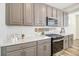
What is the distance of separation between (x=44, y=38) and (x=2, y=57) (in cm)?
81

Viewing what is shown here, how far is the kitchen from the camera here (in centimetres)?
178

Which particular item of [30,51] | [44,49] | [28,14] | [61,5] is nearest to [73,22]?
[61,5]

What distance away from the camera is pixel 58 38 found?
1920 mm

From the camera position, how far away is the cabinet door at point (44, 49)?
1840 millimetres

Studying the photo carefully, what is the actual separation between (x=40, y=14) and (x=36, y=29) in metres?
0.29

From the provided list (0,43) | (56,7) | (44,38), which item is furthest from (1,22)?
(56,7)

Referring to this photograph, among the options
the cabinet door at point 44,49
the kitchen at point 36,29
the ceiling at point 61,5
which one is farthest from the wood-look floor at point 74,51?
the ceiling at point 61,5

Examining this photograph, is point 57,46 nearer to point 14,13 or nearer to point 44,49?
point 44,49

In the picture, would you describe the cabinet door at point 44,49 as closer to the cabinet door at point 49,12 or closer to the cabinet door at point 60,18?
the cabinet door at point 60,18

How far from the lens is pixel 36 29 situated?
1.88 meters

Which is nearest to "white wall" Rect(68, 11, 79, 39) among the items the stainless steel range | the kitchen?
the kitchen

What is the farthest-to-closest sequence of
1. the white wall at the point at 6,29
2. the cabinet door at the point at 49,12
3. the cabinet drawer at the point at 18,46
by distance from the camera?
the cabinet door at the point at 49,12 → the white wall at the point at 6,29 → the cabinet drawer at the point at 18,46

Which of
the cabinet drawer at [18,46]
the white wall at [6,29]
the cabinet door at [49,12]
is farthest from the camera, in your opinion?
the cabinet door at [49,12]

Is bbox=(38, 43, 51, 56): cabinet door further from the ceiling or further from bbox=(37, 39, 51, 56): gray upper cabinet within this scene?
the ceiling
